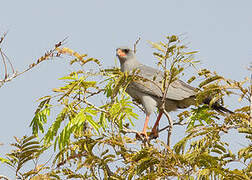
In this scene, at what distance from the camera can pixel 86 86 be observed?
18.4ft

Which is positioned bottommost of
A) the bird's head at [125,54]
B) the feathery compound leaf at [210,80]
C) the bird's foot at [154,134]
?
the bird's foot at [154,134]

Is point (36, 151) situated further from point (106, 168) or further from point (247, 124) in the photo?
point (247, 124)

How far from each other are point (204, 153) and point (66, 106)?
183cm

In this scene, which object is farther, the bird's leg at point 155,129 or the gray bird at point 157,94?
the gray bird at point 157,94

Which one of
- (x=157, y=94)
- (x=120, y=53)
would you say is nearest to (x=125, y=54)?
(x=120, y=53)

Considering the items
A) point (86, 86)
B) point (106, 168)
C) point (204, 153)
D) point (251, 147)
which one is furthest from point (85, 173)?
point (251, 147)

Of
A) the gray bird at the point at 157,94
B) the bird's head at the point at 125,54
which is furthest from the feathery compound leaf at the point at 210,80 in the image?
the bird's head at the point at 125,54

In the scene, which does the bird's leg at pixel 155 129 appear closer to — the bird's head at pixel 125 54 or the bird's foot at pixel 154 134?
the bird's foot at pixel 154 134

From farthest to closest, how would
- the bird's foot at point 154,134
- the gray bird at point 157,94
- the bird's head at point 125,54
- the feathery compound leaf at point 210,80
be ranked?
1. the bird's head at point 125,54
2. the gray bird at point 157,94
3. the bird's foot at point 154,134
4. the feathery compound leaf at point 210,80

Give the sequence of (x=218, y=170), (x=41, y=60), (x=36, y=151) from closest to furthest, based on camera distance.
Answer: (x=218, y=170) → (x=41, y=60) → (x=36, y=151)

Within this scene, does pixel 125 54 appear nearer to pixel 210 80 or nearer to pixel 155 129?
pixel 155 129

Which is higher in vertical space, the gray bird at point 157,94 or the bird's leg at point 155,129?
the gray bird at point 157,94

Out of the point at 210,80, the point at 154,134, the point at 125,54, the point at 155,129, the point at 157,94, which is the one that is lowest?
the point at 154,134

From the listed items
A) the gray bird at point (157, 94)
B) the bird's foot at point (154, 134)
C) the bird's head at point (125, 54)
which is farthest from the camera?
the bird's head at point (125, 54)
